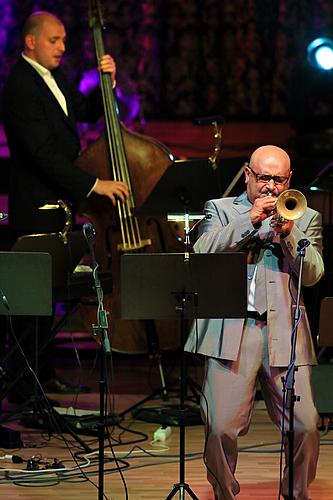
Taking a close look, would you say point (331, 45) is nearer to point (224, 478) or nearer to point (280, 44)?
point (280, 44)

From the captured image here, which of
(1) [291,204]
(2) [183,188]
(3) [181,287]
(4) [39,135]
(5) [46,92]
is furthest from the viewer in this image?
(5) [46,92]

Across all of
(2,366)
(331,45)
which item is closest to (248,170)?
(2,366)

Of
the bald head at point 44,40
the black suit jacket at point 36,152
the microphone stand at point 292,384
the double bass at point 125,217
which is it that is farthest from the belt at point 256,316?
the bald head at point 44,40

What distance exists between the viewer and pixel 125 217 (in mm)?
6281

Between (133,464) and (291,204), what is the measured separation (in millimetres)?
1941

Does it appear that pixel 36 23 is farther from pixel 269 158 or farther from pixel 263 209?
pixel 263 209

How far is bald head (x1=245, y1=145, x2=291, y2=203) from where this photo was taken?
4.43 meters

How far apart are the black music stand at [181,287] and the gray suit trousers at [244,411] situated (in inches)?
10.1

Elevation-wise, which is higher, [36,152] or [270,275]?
[36,152]

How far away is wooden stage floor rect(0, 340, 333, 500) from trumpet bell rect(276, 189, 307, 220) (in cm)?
145

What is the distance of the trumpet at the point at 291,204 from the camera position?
4.09 m

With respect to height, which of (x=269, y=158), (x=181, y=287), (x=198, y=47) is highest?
(x=198, y=47)

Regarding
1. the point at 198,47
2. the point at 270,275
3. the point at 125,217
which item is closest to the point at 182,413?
the point at 270,275

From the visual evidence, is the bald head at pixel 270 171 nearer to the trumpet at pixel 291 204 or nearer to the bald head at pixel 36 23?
the trumpet at pixel 291 204
